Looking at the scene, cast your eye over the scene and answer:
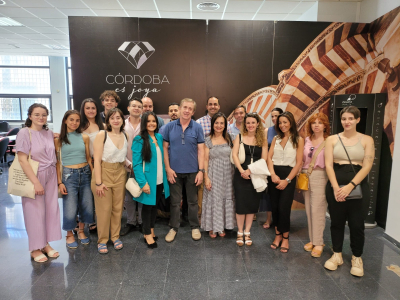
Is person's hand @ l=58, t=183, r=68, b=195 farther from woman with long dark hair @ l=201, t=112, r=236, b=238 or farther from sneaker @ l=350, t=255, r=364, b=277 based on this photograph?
sneaker @ l=350, t=255, r=364, b=277

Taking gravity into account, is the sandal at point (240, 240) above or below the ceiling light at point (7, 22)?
below

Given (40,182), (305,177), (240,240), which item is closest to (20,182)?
(40,182)

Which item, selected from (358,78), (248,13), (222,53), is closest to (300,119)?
(358,78)

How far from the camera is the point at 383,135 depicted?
12.1 ft

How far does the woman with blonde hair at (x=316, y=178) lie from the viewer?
288 centimetres

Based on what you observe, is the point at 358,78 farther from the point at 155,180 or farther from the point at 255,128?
the point at 155,180

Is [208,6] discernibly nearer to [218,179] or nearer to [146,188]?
[218,179]

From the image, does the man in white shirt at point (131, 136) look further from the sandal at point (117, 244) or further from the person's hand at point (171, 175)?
the person's hand at point (171, 175)

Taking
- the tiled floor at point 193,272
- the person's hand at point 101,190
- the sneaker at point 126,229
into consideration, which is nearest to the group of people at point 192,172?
the person's hand at point 101,190

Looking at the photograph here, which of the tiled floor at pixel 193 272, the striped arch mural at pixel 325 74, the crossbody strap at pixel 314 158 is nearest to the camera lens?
the tiled floor at pixel 193 272

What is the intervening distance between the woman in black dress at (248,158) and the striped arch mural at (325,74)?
5.03 ft

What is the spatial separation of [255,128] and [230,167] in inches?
22.8

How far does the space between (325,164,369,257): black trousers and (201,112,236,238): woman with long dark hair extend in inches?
44.7

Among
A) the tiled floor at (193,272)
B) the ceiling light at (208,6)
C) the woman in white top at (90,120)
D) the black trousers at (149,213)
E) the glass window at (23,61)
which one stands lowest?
the tiled floor at (193,272)
